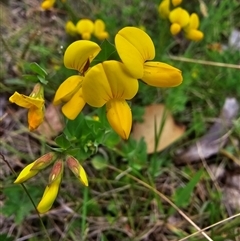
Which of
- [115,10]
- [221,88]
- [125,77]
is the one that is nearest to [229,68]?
[221,88]

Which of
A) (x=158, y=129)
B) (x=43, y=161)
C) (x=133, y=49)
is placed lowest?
(x=158, y=129)

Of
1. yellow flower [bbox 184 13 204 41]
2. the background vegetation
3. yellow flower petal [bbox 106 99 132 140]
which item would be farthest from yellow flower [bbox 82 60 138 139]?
yellow flower [bbox 184 13 204 41]

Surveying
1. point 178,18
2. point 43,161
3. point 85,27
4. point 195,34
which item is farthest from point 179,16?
point 43,161

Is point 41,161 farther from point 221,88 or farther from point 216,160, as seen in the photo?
point 221,88

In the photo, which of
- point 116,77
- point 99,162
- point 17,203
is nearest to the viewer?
point 116,77

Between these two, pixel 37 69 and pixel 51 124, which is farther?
pixel 51 124

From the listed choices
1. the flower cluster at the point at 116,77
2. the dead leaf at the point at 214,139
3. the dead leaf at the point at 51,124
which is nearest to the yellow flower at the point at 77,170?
the flower cluster at the point at 116,77

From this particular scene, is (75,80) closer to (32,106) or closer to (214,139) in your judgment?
(32,106)
